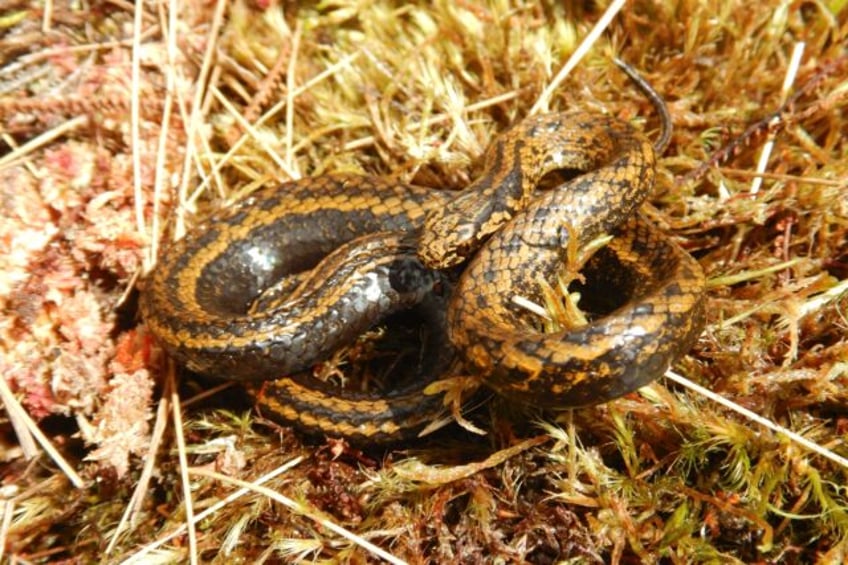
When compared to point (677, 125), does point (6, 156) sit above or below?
above

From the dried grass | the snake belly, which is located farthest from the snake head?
the dried grass

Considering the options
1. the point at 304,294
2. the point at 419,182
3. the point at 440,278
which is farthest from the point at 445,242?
the point at 419,182

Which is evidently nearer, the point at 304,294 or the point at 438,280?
the point at 304,294

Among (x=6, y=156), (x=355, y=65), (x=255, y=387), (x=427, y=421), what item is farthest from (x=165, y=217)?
(x=427, y=421)

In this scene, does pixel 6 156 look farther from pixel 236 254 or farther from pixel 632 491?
pixel 632 491

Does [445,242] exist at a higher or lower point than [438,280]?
higher

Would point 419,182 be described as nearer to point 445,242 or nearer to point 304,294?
point 445,242
